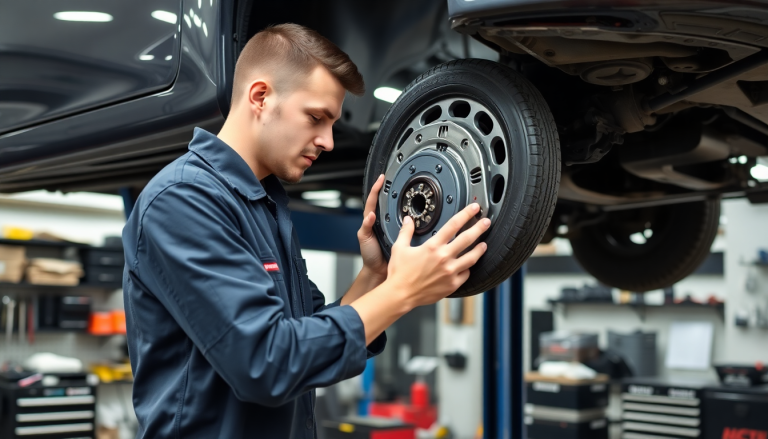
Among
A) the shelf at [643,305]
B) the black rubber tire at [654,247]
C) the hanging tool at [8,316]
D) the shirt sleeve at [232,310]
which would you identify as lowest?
the shelf at [643,305]

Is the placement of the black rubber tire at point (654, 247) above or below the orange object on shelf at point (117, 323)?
above

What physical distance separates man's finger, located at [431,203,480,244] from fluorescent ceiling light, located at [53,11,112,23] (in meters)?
0.91

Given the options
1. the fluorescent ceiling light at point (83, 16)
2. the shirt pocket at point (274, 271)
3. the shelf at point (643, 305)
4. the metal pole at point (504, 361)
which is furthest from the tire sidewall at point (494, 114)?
the shelf at point (643, 305)

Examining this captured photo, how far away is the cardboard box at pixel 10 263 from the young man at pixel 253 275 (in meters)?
4.49

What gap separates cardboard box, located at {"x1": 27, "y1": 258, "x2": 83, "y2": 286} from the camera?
16.5 ft

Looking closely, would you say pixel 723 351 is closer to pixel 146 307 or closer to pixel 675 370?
pixel 675 370

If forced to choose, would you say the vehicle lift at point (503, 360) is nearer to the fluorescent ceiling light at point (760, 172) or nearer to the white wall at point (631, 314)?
the fluorescent ceiling light at point (760, 172)

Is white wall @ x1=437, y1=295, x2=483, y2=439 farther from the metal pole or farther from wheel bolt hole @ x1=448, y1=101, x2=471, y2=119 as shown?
wheel bolt hole @ x1=448, y1=101, x2=471, y2=119

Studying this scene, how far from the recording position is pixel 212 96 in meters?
1.28

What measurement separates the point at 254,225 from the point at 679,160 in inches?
43.6

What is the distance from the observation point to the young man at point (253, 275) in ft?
2.72

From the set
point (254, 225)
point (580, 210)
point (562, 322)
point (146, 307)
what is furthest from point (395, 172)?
point (562, 322)

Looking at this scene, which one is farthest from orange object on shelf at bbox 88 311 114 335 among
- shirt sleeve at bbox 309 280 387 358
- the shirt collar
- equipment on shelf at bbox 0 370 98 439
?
the shirt collar

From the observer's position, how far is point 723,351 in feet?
19.7
